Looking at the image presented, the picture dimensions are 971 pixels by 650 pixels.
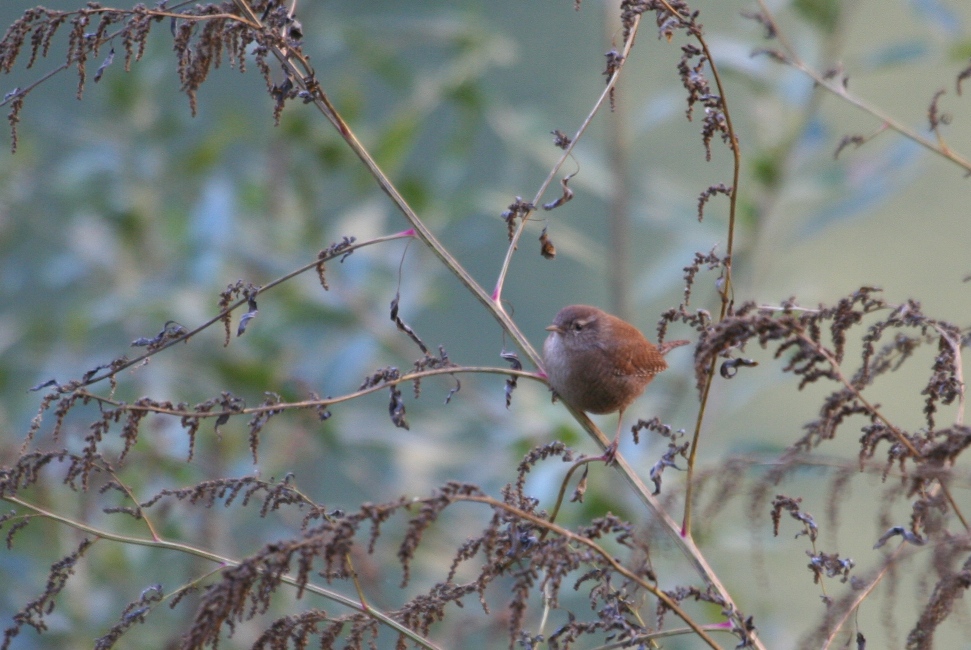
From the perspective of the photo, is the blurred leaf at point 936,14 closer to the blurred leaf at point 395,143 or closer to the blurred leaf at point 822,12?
the blurred leaf at point 822,12

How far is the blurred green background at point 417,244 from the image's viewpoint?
3.90 meters

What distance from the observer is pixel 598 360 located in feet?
8.32

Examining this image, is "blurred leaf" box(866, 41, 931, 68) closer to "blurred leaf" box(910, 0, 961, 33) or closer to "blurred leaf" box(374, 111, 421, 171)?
"blurred leaf" box(910, 0, 961, 33)

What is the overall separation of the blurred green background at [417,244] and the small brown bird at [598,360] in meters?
0.66

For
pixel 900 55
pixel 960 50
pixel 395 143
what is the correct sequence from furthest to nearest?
1. pixel 395 143
2. pixel 900 55
3. pixel 960 50

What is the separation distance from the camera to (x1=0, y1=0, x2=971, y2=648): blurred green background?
3.90 m

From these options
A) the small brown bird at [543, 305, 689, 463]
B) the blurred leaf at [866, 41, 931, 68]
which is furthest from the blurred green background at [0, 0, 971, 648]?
the small brown bird at [543, 305, 689, 463]

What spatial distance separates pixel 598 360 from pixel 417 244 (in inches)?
100

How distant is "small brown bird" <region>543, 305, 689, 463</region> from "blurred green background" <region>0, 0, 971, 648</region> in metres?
0.66

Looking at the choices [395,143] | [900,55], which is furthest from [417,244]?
[900,55]

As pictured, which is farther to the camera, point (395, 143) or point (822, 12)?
point (395, 143)

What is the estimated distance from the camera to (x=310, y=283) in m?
4.40

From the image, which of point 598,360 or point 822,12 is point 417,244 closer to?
point 822,12

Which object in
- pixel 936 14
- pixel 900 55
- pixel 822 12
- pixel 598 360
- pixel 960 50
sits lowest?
pixel 598 360
